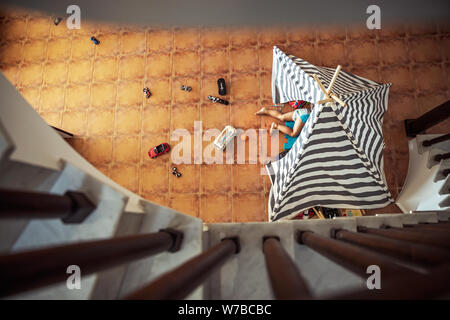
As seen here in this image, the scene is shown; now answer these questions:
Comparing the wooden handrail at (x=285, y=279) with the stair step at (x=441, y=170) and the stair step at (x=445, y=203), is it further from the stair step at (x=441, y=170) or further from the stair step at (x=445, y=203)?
the stair step at (x=441, y=170)

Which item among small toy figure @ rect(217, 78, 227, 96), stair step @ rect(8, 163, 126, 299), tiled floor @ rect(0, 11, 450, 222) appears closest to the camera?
stair step @ rect(8, 163, 126, 299)

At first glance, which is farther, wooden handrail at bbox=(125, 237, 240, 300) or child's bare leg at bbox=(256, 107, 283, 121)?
child's bare leg at bbox=(256, 107, 283, 121)

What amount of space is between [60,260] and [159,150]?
2.92 meters

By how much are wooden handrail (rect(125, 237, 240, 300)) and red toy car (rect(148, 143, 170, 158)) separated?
2.67m

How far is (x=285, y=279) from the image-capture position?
24.3 inches

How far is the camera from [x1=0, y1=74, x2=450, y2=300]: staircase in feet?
1.87

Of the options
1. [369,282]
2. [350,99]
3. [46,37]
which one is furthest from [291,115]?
[46,37]

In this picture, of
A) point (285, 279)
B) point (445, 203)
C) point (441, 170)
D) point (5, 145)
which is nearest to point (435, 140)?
point (441, 170)

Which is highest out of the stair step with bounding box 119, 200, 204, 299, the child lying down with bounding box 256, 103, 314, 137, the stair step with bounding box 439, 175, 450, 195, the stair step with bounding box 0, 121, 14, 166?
the child lying down with bounding box 256, 103, 314, 137

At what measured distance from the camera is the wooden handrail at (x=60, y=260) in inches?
17.8

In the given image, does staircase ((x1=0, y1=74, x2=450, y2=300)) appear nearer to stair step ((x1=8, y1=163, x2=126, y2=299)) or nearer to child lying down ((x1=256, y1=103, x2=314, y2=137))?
stair step ((x1=8, y1=163, x2=126, y2=299))

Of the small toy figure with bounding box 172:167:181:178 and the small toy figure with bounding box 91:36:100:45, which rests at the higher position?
the small toy figure with bounding box 91:36:100:45

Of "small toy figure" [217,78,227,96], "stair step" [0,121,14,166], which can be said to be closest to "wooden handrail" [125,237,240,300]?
"stair step" [0,121,14,166]

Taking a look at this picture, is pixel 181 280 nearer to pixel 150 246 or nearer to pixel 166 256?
pixel 150 246
